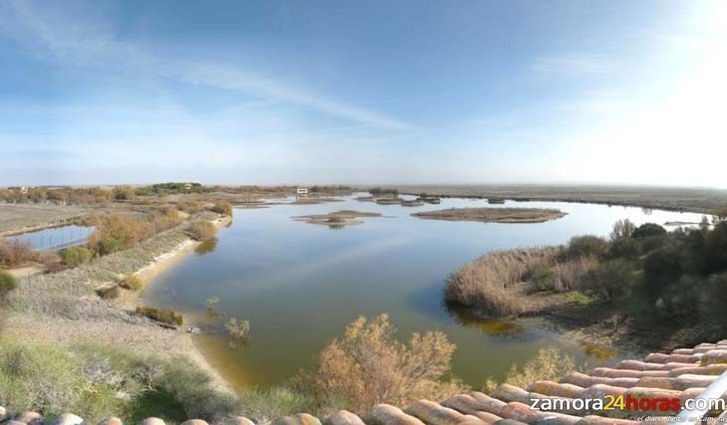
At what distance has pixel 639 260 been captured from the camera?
17266 mm

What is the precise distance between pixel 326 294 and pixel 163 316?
6258mm

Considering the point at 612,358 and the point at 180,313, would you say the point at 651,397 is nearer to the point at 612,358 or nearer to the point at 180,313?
the point at 612,358

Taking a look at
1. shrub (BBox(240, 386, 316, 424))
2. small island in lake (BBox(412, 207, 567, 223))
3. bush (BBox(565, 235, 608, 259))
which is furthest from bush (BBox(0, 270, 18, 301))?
small island in lake (BBox(412, 207, 567, 223))

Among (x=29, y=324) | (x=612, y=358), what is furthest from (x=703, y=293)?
(x=29, y=324)

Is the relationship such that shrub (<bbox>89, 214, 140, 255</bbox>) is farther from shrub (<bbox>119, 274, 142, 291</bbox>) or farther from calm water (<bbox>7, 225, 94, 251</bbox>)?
shrub (<bbox>119, 274, 142, 291</bbox>)

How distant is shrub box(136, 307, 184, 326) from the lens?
1305cm

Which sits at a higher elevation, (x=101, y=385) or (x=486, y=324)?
(x=101, y=385)

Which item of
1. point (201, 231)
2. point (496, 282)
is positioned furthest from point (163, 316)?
point (201, 231)

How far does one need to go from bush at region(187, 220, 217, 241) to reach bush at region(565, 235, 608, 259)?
25.5 m

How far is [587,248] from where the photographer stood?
1969cm

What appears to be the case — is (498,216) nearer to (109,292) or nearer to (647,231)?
(647,231)

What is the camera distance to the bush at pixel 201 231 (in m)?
31.7

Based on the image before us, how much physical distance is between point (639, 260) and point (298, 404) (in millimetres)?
16611

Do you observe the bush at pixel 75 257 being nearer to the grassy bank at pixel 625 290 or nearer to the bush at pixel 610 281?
the grassy bank at pixel 625 290
